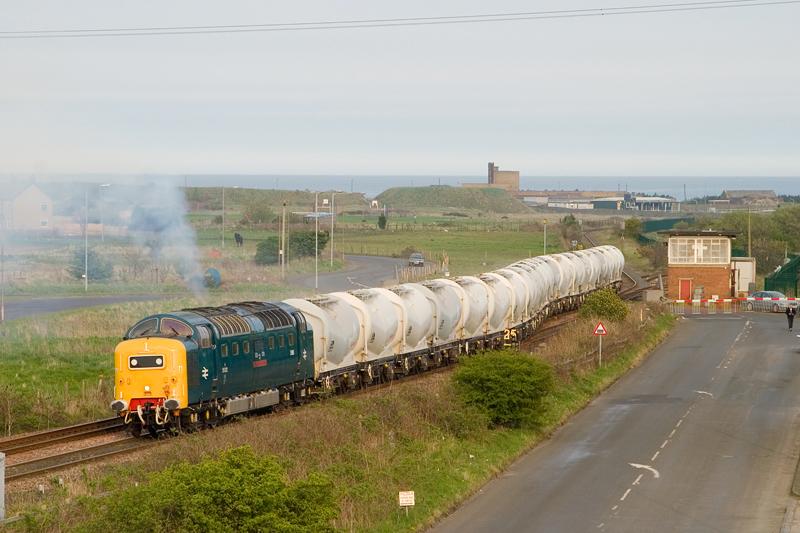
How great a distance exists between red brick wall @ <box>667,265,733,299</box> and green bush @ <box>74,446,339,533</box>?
6653cm

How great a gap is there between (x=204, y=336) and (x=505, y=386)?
9.18 meters

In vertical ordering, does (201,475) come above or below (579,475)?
above

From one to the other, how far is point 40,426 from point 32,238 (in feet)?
198

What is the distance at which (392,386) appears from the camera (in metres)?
39.9

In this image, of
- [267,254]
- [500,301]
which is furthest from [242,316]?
[267,254]

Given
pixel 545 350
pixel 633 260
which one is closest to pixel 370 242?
pixel 633 260

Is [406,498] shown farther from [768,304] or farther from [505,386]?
[768,304]

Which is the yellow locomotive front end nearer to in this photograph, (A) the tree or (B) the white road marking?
(B) the white road marking

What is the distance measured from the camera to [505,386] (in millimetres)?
34312

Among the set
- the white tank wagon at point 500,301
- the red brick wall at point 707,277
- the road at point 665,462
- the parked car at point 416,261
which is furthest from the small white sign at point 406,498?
the parked car at point 416,261

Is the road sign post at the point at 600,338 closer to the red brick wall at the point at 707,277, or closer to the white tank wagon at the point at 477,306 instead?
the white tank wagon at the point at 477,306

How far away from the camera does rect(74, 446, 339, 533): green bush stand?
60.2 feet

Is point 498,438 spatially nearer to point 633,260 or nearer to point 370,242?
point 633,260

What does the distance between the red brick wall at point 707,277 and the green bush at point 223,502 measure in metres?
66.5
